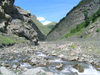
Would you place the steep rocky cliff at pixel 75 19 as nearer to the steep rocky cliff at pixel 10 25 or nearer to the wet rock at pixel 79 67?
the steep rocky cliff at pixel 10 25

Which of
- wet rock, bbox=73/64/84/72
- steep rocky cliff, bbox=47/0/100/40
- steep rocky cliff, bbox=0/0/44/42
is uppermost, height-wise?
steep rocky cliff, bbox=47/0/100/40

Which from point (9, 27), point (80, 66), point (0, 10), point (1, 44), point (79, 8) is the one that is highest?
point (79, 8)

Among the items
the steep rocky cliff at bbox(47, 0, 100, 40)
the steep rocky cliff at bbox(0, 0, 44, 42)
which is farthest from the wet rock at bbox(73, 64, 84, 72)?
the steep rocky cliff at bbox(47, 0, 100, 40)

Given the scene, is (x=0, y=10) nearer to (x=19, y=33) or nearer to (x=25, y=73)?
(x=19, y=33)

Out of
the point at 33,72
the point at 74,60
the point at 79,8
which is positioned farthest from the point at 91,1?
the point at 33,72

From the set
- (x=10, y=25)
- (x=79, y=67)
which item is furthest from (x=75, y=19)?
(x=79, y=67)

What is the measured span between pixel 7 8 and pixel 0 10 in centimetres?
632

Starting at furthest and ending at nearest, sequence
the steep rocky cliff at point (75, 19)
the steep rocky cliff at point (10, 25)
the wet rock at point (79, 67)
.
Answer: the steep rocky cliff at point (75, 19), the steep rocky cliff at point (10, 25), the wet rock at point (79, 67)

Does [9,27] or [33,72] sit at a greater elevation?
[9,27]

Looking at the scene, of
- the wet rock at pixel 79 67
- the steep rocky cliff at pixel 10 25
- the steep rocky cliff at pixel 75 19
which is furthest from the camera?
the steep rocky cliff at pixel 75 19

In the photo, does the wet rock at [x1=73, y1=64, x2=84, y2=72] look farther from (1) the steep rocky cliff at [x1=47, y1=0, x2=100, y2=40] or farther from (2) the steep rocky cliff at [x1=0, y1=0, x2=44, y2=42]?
(1) the steep rocky cliff at [x1=47, y1=0, x2=100, y2=40]

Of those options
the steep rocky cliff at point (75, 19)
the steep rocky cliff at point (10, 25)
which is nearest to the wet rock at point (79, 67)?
the steep rocky cliff at point (10, 25)

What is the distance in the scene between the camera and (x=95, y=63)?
18891 millimetres

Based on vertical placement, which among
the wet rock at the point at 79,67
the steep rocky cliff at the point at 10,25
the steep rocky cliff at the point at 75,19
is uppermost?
the steep rocky cliff at the point at 75,19
